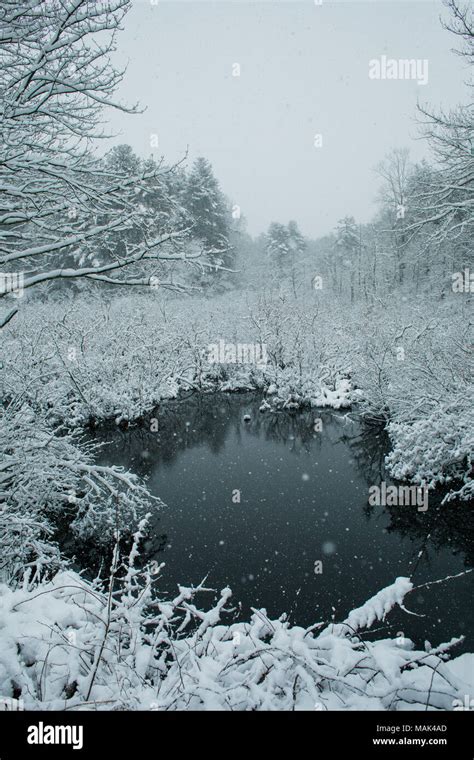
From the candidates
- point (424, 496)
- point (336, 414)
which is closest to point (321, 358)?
point (336, 414)

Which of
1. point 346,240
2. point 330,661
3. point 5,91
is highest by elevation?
point 346,240

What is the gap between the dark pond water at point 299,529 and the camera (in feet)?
18.9

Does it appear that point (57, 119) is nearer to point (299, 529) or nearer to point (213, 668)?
point (213, 668)

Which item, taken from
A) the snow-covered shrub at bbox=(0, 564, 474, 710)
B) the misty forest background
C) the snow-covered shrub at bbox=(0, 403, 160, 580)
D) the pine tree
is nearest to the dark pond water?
the misty forest background

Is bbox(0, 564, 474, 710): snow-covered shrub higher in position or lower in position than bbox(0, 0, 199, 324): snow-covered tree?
lower

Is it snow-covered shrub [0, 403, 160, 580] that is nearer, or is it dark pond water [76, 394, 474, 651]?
snow-covered shrub [0, 403, 160, 580]

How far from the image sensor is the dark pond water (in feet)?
18.9

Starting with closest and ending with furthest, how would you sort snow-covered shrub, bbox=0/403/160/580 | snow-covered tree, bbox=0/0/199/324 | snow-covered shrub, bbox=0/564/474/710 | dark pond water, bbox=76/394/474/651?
snow-covered shrub, bbox=0/564/474/710 → snow-covered tree, bbox=0/0/199/324 → snow-covered shrub, bbox=0/403/160/580 → dark pond water, bbox=76/394/474/651

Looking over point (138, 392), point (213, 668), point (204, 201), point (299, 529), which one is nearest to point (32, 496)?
point (299, 529)

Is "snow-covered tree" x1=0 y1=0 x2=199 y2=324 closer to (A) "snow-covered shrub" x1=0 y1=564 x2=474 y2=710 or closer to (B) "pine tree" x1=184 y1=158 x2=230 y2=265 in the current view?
(A) "snow-covered shrub" x1=0 y1=564 x2=474 y2=710

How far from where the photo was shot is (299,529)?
7.46m

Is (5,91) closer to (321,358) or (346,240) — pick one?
(321,358)

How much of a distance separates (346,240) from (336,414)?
134ft

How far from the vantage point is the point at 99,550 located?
7078mm
